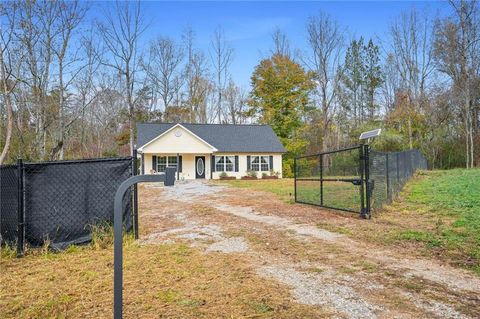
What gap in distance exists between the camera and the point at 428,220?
22.1 ft

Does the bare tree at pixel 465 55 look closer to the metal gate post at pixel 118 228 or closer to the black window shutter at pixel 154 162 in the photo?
the black window shutter at pixel 154 162

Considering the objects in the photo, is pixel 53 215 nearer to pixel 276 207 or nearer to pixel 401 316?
pixel 401 316

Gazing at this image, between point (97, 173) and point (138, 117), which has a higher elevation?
point (138, 117)

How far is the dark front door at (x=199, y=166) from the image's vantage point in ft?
85.9

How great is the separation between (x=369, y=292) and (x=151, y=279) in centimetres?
230

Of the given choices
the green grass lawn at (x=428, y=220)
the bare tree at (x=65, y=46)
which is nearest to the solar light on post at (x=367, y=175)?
the green grass lawn at (x=428, y=220)

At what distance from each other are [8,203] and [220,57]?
113ft

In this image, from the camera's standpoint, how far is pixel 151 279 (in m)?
3.60

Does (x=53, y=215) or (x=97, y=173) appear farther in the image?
(x=97, y=173)

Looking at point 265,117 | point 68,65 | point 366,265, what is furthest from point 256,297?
point 265,117

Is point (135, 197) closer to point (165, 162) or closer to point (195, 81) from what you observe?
point (165, 162)

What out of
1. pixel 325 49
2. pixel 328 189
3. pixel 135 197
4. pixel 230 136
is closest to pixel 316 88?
pixel 325 49

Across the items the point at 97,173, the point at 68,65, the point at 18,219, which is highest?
the point at 68,65

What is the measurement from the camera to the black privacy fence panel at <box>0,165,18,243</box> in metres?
4.76
